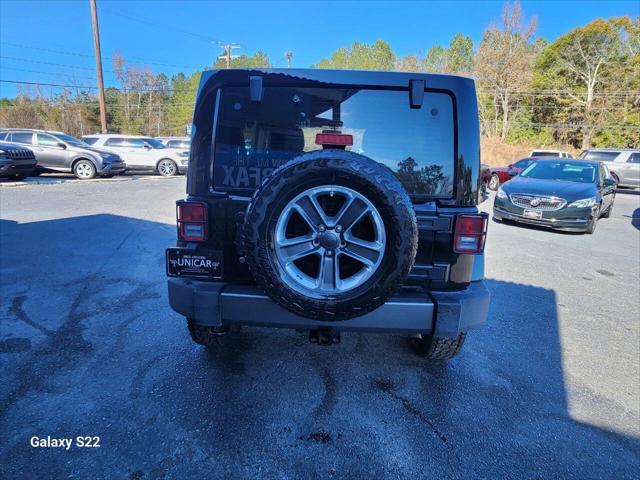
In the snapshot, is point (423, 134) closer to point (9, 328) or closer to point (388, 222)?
point (388, 222)

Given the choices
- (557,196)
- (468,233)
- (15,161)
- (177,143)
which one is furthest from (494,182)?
(15,161)

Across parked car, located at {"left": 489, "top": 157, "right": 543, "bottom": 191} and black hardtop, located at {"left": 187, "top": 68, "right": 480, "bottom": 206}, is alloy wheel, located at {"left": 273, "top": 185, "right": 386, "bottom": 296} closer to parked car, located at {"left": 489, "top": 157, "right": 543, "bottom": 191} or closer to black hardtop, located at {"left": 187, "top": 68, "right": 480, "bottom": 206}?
black hardtop, located at {"left": 187, "top": 68, "right": 480, "bottom": 206}

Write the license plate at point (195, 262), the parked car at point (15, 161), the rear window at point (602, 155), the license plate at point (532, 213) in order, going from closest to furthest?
1. the license plate at point (195, 262)
2. the license plate at point (532, 213)
3. the parked car at point (15, 161)
4. the rear window at point (602, 155)

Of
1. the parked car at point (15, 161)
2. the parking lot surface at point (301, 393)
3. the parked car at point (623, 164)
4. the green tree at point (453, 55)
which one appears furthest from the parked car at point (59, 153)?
the green tree at point (453, 55)

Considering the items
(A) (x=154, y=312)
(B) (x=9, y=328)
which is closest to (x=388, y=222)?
(A) (x=154, y=312)

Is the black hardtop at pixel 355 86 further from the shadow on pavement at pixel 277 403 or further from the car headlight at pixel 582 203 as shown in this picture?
the car headlight at pixel 582 203

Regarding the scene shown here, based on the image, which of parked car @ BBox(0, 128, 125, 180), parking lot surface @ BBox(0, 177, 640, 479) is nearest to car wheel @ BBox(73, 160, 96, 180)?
parked car @ BBox(0, 128, 125, 180)

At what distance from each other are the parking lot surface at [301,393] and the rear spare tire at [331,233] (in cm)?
81

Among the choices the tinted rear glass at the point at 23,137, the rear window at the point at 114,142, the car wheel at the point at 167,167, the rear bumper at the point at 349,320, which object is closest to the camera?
the rear bumper at the point at 349,320

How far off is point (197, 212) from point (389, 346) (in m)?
1.98

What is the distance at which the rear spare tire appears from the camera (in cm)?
206

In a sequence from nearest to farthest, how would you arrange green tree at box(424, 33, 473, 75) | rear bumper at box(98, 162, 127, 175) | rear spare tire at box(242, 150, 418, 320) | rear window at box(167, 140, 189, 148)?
rear spare tire at box(242, 150, 418, 320) → rear bumper at box(98, 162, 127, 175) → rear window at box(167, 140, 189, 148) → green tree at box(424, 33, 473, 75)

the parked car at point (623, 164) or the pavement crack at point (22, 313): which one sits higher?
the parked car at point (623, 164)

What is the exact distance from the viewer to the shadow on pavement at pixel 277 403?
2.09 m
